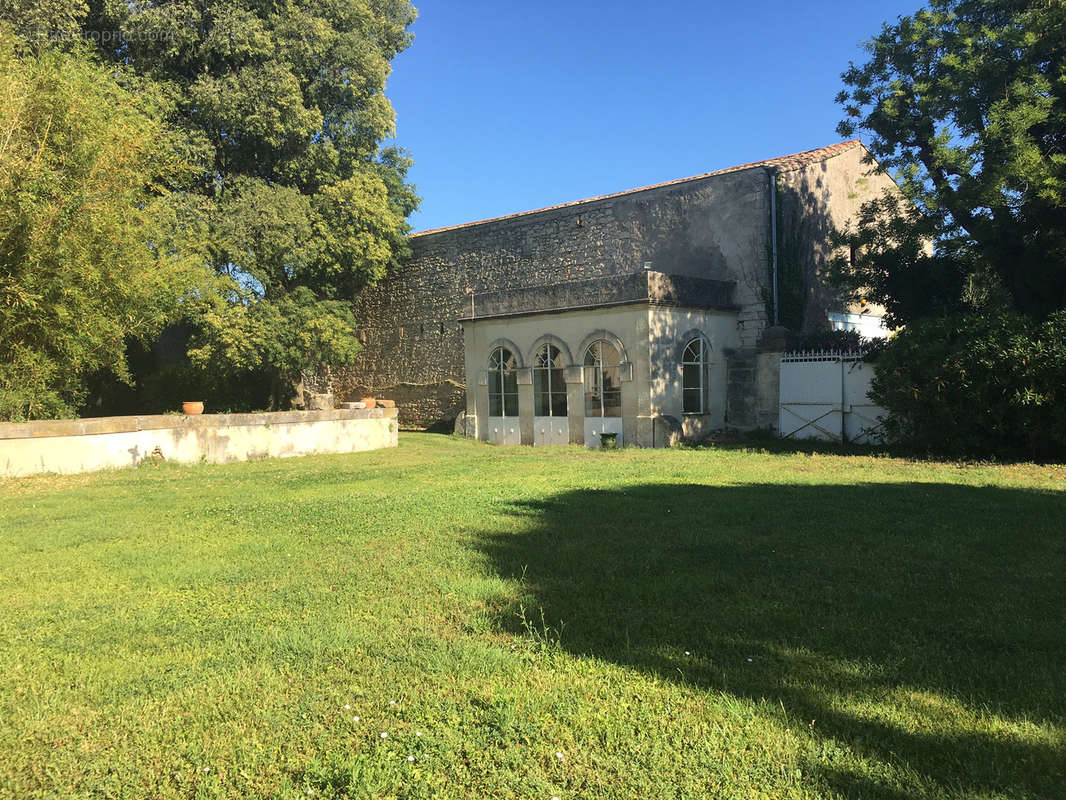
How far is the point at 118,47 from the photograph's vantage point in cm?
1711

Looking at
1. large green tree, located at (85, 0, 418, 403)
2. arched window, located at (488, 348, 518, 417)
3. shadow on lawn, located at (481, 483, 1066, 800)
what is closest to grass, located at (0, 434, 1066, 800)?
shadow on lawn, located at (481, 483, 1066, 800)

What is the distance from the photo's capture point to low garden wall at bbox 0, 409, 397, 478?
34.6 ft

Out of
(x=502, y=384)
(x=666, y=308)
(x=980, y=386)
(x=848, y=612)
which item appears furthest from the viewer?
(x=502, y=384)

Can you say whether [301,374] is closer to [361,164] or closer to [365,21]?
[361,164]

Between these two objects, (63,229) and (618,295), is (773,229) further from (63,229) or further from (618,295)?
(63,229)

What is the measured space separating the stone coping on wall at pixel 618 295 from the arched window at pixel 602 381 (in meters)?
0.98

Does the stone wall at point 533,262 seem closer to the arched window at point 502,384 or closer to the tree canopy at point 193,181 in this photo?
the arched window at point 502,384

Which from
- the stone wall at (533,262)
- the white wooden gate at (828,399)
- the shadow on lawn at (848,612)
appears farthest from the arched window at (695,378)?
the shadow on lawn at (848,612)

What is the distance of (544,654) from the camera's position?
10.7 ft

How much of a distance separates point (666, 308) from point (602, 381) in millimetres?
2066

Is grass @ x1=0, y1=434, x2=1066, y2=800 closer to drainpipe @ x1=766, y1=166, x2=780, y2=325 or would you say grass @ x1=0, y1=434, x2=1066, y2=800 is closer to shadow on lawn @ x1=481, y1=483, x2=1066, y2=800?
shadow on lawn @ x1=481, y1=483, x2=1066, y2=800

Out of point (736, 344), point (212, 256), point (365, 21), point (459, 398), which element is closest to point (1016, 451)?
point (736, 344)

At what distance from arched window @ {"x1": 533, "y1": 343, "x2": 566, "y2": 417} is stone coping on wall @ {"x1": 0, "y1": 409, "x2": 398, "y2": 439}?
12.1 ft

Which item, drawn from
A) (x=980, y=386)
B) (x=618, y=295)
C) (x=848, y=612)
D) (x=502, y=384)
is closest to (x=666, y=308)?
(x=618, y=295)
